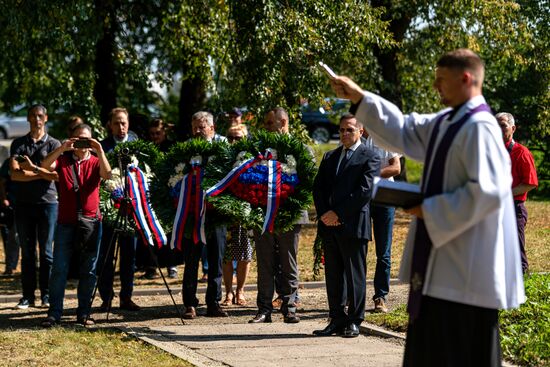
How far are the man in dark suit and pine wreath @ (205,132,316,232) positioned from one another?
0.54 m

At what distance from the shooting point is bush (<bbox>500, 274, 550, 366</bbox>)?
836 cm

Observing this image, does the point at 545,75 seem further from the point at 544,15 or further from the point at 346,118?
the point at 346,118

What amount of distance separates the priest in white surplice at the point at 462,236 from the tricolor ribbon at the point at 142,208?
548 centimetres

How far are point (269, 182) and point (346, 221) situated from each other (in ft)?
3.65

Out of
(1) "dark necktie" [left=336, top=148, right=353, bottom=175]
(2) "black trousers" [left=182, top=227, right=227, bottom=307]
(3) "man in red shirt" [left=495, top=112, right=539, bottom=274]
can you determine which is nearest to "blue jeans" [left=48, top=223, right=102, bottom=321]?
(2) "black trousers" [left=182, top=227, right=227, bottom=307]

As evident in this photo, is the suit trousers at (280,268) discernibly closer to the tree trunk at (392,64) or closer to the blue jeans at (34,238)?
the blue jeans at (34,238)

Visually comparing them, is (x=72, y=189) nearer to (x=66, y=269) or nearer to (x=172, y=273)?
(x=66, y=269)

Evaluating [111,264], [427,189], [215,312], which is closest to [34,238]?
[111,264]

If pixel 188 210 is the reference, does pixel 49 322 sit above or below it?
below

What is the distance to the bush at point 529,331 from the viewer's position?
836 centimetres

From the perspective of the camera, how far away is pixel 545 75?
18.9 meters

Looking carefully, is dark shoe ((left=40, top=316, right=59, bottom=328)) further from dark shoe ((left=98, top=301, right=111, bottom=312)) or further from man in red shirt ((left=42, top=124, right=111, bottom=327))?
dark shoe ((left=98, top=301, right=111, bottom=312))

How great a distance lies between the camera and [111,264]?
1141 centimetres

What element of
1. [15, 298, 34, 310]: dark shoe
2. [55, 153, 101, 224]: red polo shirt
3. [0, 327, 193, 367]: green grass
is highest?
[55, 153, 101, 224]: red polo shirt
